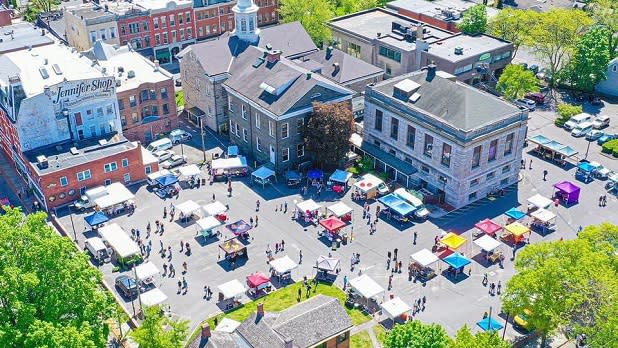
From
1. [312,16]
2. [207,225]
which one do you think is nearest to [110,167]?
[207,225]

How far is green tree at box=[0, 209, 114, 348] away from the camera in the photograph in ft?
166

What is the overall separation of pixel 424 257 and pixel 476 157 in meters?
18.7

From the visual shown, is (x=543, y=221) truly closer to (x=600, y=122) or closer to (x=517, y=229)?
(x=517, y=229)

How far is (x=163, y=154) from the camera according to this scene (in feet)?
334

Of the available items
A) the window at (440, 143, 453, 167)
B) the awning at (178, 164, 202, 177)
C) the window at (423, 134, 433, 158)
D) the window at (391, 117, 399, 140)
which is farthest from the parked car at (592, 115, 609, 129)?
the awning at (178, 164, 202, 177)

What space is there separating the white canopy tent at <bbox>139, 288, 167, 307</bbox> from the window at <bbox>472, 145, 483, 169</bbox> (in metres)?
43.8

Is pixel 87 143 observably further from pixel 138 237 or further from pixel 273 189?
pixel 273 189

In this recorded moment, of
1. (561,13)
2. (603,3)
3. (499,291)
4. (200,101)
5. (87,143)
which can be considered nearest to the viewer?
(499,291)

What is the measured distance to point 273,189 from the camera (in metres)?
94.3

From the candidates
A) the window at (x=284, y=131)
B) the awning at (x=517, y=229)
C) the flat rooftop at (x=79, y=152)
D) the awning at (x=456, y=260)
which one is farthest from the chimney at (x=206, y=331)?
the awning at (x=517, y=229)

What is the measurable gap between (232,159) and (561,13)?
68.4 metres

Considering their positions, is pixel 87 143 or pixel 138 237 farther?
pixel 87 143

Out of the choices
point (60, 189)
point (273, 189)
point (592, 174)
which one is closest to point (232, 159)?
point (273, 189)

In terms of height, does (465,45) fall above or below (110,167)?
above
